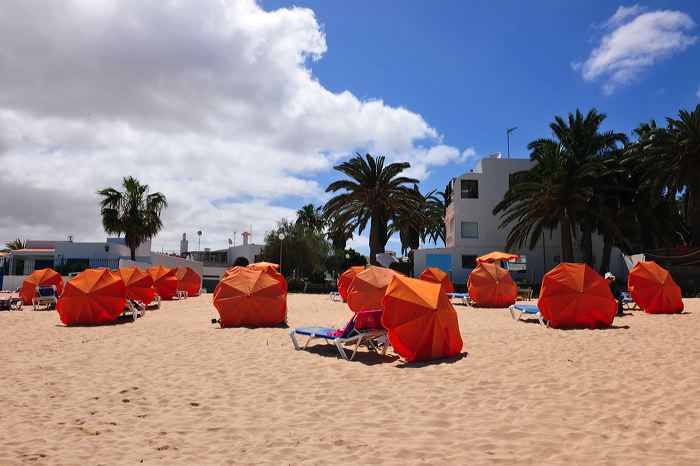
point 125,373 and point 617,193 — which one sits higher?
point 617,193

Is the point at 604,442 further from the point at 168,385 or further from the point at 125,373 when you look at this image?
the point at 125,373

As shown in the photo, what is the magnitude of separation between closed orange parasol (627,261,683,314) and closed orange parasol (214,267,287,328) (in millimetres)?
11142

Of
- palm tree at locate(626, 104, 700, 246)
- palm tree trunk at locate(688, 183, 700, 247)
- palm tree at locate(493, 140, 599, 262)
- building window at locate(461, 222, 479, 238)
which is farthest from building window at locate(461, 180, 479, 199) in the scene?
palm tree trunk at locate(688, 183, 700, 247)

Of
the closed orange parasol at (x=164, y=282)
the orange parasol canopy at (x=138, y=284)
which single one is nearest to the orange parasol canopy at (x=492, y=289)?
the orange parasol canopy at (x=138, y=284)

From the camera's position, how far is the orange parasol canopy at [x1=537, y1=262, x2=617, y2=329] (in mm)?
11836

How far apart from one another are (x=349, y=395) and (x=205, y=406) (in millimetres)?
1714

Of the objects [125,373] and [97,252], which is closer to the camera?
[125,373]

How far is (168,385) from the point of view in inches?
264

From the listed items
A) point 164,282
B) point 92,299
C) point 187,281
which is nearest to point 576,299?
point 92,299

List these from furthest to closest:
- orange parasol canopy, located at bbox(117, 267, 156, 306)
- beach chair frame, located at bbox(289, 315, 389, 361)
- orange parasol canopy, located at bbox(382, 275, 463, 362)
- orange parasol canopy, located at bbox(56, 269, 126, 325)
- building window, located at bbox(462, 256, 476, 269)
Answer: building window, located at bbox(462, 256, 476, 269) → orange parasol canopy, located at bbox(117, 267, 156, 306) → orange parasol canopy, located at bbox(56, 269, 126, 325) → beach chair frame, located at bbox(289, 315, 389, 361) → orange parasol canopy, located at bbox(382, 275, 463, 362)

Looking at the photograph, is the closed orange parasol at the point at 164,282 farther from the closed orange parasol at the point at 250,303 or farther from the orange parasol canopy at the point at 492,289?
the orange parasol canopy at the point at 492,289

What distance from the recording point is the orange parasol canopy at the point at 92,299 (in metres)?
13.8

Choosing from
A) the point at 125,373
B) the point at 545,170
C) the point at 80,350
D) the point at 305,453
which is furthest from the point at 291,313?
the point at 545,170

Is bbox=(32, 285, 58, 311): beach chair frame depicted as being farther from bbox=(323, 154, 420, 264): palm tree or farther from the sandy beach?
bbox=(323, 154, 420, 264): palm tree
